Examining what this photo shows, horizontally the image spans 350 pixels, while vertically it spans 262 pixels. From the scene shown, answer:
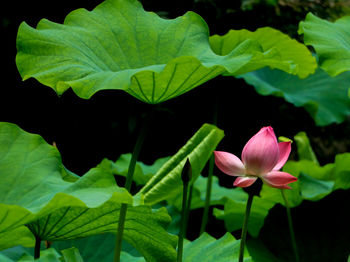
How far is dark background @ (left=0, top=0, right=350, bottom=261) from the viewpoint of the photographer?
267cm

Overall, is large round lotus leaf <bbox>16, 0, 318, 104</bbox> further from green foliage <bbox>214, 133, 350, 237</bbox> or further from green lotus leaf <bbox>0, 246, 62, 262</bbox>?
green foliage <bbox>214, 133, 350, 237</bbox>

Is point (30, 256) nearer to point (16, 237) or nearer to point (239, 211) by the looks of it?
point (16, 237)

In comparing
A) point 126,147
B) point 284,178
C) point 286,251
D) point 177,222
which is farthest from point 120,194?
point 126,147

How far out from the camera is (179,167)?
3.45 ft

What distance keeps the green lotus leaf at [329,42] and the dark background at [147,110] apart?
117cm

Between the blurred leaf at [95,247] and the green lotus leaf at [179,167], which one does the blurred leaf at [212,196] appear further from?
the green lotus leaf at [179,167]

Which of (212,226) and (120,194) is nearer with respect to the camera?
(120,194)

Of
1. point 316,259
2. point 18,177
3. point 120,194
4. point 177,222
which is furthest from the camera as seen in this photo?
point 316,259

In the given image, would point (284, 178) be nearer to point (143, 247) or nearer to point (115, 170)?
point (143, 247)

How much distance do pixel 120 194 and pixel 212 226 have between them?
1.66 m

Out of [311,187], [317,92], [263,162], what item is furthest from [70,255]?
[317,92]

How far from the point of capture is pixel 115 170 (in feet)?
6.10

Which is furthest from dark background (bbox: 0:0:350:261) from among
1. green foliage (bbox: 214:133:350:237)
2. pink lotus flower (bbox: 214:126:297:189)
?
pink lotus flower (bbox: 214:126:297:189)

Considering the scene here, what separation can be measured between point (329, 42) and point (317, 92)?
1051 millimetres
